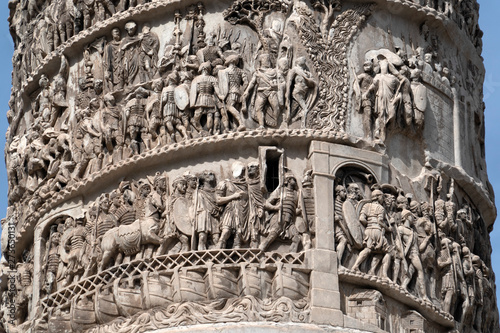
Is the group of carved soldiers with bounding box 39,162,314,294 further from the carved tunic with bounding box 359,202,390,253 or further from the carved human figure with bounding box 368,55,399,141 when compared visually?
the carved human figure with bounding box 368,55,399,141

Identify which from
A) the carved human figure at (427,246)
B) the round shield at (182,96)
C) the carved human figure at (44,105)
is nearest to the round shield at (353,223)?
the carved human figure at (427,246)

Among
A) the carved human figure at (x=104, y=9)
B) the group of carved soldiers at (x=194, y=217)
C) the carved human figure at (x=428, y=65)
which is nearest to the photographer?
the group of carved soldiers at (x=194, y=217)

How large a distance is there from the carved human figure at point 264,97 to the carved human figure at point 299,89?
116 mm

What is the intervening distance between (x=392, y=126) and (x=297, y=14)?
4.97 feet

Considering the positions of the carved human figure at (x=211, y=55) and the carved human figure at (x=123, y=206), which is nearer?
the carved human figure at (x=123, y=206)

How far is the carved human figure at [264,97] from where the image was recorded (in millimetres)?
17547

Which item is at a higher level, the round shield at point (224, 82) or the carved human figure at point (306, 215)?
the round shield at point (224, 82)

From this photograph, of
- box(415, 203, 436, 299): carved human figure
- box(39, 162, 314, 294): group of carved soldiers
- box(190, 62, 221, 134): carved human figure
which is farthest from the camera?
box(190, 62, 221, 134): carved human figure

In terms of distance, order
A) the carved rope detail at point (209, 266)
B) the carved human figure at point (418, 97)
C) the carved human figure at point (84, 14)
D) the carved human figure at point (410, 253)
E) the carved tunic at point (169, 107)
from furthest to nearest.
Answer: the carved human figure at point (84, 14)
the carved human figure at point (418, 97)
the carved tunic at point (169, 107)
the carved human figure at point (410, 253)
the carved rope detail at point (209, 266)

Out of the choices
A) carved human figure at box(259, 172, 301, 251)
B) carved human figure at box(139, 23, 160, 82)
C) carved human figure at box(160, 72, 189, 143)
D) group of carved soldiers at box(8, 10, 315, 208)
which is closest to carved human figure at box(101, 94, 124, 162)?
group of carved soldiers at box(8, 10, 315, 208)

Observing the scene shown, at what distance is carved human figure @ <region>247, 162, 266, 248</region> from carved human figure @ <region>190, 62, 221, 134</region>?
581mm

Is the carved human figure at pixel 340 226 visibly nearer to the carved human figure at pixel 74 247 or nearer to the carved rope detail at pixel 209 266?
the carved rope detail at pixel 209 266

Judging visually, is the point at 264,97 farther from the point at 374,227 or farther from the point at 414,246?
the point at 414,246

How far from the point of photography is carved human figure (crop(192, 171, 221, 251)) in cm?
1698
